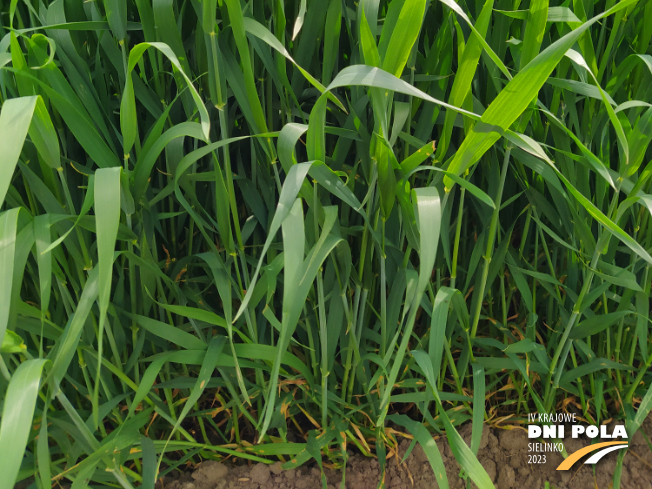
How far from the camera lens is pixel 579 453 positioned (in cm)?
71

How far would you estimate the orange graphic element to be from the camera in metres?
0.71

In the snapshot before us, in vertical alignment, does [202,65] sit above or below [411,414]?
above

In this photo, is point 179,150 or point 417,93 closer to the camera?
point 417,93

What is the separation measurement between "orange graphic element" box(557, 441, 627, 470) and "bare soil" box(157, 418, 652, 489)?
0.02 meters

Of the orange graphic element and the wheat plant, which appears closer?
the wheat plant

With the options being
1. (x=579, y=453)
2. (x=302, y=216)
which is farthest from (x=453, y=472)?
(x=302, y=216)

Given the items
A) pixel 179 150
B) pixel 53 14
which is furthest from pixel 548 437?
pixel 53 14

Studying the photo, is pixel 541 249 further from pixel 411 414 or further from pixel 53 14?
pixel 53 14

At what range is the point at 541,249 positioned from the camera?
79cm

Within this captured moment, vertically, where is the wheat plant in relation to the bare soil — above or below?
above

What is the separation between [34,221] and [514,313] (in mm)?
719

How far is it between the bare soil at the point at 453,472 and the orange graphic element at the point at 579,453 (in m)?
0.02

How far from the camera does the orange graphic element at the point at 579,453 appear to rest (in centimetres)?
71

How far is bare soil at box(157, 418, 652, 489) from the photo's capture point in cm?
70
